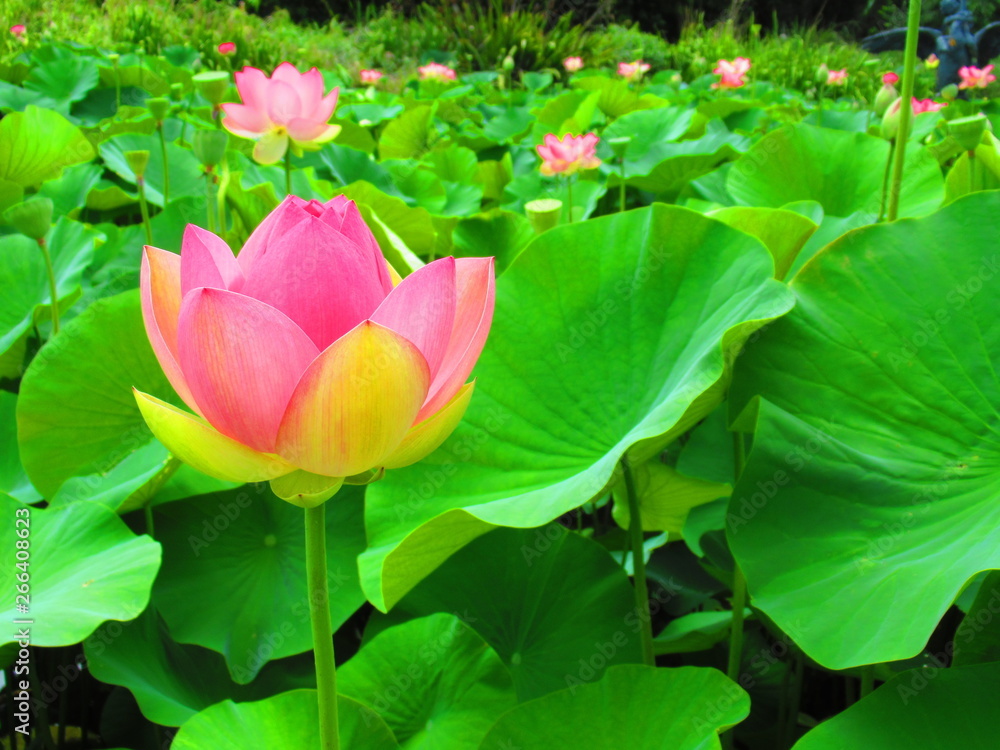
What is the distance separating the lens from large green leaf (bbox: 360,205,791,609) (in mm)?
587

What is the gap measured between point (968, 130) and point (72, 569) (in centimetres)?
85

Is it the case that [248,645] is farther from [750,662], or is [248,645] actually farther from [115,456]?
[750,662]

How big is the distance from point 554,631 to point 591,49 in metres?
6.03

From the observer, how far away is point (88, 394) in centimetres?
71

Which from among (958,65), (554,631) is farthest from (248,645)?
(958,65)

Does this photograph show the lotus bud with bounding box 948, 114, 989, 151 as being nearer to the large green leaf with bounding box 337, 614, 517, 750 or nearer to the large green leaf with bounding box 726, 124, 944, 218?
the large green leaf with bounding box 726, 124, 944, 218

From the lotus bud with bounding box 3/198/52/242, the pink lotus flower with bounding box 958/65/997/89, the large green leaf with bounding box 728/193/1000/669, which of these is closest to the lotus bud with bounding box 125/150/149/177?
the lotus bud with bounding box 3/198/52/242

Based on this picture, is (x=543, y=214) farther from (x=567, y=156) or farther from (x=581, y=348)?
(x=567, y=156)

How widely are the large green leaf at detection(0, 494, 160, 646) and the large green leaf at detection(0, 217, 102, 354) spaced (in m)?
0.38

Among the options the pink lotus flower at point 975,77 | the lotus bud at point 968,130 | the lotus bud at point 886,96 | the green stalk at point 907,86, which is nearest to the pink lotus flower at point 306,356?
the green stalk at point 907,86

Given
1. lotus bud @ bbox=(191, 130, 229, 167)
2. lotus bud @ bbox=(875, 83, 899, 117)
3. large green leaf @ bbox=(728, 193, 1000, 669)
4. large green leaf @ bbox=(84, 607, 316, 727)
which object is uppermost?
lotus bud @ bbox=(191, 130, 229, 167)

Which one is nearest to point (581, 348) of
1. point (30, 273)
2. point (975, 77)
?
point (30, 273)

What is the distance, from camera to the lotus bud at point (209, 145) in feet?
3.26

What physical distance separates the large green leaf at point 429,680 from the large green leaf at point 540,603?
0.08 meters
